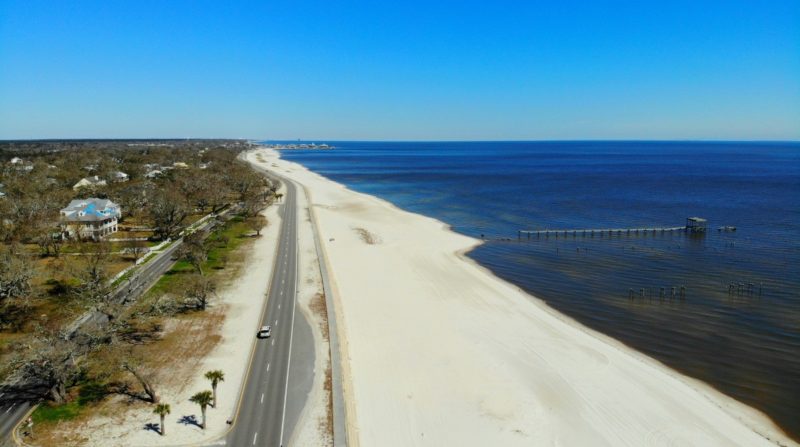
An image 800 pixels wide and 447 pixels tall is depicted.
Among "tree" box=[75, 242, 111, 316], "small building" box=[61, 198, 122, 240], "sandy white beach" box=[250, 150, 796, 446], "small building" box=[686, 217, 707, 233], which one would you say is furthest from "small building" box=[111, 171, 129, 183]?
"small building" box=[686, 217, 707, 233]

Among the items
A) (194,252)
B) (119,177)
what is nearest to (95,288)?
(194,252)

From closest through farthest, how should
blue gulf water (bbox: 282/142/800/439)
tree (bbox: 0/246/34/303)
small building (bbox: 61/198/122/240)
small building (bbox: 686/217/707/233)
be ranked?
blue gulf water (bbox: 282/142/800/439) < tree (bbox: 0/246/34/303) < small building (bbox: 61/198/122/240) < small building (bbox: 686/217/707/233)

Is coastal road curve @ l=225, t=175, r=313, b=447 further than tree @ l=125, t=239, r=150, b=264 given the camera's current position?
No

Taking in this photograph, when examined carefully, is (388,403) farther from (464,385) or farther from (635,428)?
(635,428)

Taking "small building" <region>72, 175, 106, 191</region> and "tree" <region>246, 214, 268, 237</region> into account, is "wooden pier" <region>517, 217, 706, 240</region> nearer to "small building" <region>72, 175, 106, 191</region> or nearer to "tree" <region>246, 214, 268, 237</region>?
"tree" <region>246, 214, 268, 237</region>

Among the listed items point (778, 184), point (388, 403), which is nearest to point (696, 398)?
point (388, 403)

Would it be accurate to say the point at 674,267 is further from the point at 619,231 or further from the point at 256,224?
the point at 256,224

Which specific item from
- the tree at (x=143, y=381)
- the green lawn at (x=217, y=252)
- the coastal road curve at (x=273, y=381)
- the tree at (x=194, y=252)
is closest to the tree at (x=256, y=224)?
the green lawn at (x=217, y=252)
